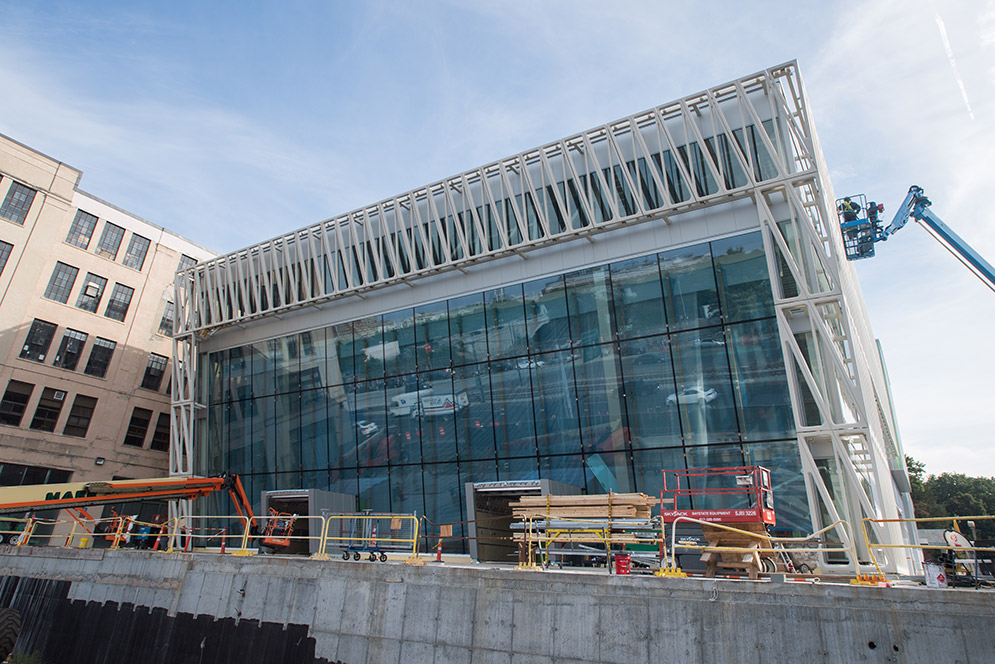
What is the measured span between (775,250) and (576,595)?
47.5ft

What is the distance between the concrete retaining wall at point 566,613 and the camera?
9.42 metres

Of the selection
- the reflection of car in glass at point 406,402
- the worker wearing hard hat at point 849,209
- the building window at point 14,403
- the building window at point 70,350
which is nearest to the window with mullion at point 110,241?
the building window at point 70,350

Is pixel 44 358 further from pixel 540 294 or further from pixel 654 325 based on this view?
pixel 654 325

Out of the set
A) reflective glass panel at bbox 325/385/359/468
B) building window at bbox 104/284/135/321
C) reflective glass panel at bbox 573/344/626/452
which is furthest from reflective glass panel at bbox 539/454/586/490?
building window at bbox 104/284/135/321

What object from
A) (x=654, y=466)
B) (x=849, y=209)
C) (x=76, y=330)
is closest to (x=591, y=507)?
(x=654, y=466)

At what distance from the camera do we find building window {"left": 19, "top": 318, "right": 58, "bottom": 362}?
33.2 metres

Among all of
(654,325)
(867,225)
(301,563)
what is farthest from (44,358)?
(867,225)

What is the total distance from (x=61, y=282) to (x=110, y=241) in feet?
12.8

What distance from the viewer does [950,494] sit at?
302ft

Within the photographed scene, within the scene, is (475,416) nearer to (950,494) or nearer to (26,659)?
(26,659)

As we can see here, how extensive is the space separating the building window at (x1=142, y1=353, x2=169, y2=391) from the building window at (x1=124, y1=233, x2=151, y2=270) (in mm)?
5730

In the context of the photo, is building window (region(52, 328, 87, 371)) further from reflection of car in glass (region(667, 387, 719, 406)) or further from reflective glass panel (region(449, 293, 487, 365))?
reflection of car in glass (region(667, 387, 719, 406))

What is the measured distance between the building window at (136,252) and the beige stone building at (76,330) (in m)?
0.07

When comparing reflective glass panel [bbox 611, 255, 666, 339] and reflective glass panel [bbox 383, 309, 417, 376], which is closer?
reflective glass panel [bbox 611, 255, 666, 339]
